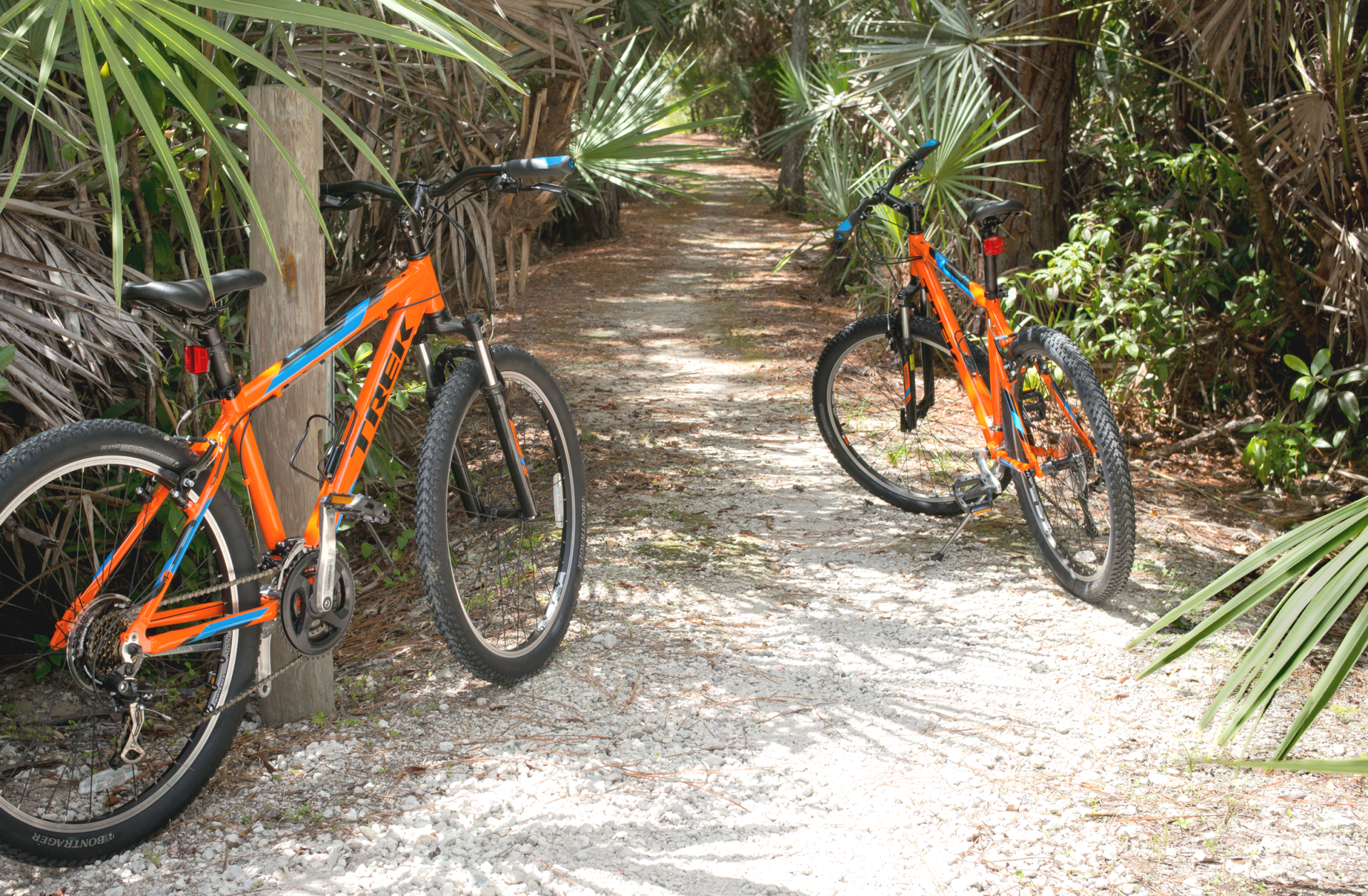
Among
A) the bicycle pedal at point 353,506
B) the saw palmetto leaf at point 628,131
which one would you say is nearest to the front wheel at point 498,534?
the bicycle pedal at point 353,506

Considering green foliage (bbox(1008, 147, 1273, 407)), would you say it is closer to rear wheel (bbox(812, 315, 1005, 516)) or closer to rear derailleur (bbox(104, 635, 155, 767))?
rear wheel (bbox(812, 315, 1005, 516))

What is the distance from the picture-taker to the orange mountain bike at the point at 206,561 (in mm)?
2016

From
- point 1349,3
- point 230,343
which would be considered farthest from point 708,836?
point 1349,3

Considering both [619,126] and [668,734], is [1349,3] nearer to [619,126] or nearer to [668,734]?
[619,126]

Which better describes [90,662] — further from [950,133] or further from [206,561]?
[950,133]

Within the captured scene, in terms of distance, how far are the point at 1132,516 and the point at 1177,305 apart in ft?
7.78

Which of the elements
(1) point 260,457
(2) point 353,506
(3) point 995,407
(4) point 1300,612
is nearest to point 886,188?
(3) point 995,407

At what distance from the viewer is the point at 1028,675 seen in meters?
2.83

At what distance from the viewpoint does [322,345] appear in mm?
2332

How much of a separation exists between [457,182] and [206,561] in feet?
4.61

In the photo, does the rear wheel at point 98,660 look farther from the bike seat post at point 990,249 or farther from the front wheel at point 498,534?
the bike seat post at point 990,249

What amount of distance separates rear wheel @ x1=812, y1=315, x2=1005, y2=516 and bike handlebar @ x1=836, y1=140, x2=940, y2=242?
0.38 metres

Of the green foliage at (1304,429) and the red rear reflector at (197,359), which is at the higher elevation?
the red rear reflector at (197,359)

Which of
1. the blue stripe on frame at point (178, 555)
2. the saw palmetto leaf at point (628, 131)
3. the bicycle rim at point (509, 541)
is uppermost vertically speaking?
the saw palmetto leaf at point (628, 131)
